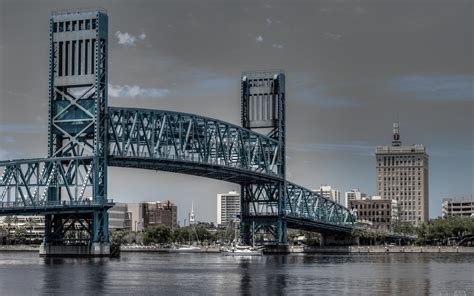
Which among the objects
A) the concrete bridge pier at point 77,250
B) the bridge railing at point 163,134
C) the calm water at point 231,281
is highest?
the bridge railing at point 163,134

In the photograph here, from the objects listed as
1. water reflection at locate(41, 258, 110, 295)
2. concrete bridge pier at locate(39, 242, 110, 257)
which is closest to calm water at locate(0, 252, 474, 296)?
water reflection at locate(41, 258, 110, 295)

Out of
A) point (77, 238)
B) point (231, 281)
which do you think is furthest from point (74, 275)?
point (77, 238)

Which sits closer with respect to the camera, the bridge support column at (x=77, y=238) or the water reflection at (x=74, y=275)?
the water reflection at (x=74, y=275)

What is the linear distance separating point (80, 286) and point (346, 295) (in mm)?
25759

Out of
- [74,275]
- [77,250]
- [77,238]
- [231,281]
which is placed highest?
[77,238]

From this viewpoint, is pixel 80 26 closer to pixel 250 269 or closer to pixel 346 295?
pixel 250 269

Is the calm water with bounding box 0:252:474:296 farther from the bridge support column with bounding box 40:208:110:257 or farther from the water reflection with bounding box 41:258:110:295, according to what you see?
the bridge support column with bounding box 40:208:110:257

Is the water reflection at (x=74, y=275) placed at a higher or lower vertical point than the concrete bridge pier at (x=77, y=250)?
lower


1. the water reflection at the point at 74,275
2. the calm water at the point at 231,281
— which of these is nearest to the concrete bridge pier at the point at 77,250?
the water reflection at the point at 74,275

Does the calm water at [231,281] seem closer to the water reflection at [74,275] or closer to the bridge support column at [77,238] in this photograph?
the water reflection at [74,275]

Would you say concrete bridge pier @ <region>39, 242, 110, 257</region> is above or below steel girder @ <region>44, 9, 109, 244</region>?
below

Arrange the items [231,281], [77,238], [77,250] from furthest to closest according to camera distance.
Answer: [77,238] < [77,250] < [231,281]

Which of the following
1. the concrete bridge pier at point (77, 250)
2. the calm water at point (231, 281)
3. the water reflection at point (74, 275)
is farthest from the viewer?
the concrete bridge pier at point (77, 250)

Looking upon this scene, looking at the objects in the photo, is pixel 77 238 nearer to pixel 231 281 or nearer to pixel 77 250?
pixel 77 250
